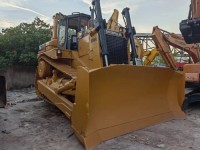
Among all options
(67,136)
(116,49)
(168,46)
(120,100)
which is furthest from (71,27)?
(67,136)

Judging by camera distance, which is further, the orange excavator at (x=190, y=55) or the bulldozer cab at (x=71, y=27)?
the bulldozer cab at (x=71, y=27)

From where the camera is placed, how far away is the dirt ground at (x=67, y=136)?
4.13m

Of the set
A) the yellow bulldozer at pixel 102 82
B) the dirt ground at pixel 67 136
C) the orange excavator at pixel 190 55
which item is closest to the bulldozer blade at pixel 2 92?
the dirt ground at pixel 67 136

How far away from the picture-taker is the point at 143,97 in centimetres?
504

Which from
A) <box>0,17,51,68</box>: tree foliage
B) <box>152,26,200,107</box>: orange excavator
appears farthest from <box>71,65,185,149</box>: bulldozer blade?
<box>0,17,51,68</box>: tree foliage

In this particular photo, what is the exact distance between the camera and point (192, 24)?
19.4 ft

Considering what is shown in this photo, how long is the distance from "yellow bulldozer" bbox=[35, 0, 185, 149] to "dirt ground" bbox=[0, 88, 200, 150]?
0.17 meters

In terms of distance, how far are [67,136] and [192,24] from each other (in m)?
3.39

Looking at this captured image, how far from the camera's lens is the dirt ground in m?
4.13

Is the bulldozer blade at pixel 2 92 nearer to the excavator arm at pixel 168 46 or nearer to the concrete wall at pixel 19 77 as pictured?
the excavator arm at pixel 168 46

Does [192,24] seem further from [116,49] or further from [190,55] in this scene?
[190,55]

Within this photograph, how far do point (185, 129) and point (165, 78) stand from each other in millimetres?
1036

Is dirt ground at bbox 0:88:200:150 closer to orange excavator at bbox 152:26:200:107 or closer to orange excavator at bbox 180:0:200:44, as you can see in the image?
orange excavator at bbox 152:26:200:107

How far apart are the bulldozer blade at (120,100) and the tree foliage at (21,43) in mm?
9165
